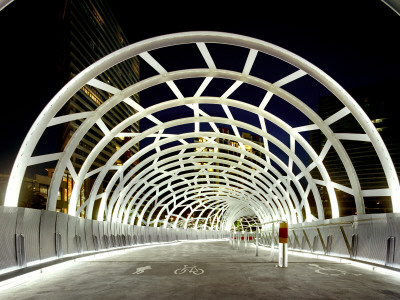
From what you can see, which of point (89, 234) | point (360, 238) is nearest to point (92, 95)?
point (89, 234)

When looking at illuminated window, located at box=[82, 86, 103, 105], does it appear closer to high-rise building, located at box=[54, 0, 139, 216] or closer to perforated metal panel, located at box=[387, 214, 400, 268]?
high-rise building, located at box=[54, 0, 139, 216]

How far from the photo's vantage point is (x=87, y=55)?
119250mm

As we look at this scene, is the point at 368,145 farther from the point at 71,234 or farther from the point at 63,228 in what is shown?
the point at 63,228

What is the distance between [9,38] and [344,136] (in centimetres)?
1286

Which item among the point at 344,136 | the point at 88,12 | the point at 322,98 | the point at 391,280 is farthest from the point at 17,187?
the point at 322,98

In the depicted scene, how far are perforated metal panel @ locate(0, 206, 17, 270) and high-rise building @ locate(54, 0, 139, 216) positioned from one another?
80.5 m

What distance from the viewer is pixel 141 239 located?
30.7 metres

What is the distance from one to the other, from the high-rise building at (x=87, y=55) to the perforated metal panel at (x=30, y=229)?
79052 millimetres

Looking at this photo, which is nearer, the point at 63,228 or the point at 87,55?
the point at 63,228

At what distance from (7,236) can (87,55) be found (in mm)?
118944

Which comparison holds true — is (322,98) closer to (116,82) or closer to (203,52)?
(116,82)

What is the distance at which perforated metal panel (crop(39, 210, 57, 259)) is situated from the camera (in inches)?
438

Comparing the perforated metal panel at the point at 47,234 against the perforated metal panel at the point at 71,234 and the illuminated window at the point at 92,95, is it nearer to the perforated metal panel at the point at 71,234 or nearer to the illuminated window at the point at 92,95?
the perforated metal panel at the point at 71,234

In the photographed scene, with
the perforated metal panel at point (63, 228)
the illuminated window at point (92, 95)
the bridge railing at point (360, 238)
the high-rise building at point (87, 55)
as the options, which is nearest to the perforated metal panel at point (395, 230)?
Result: the bridge railing at point (360, 238)
